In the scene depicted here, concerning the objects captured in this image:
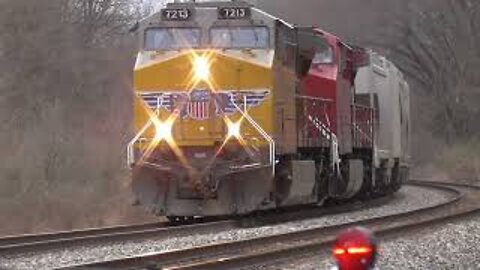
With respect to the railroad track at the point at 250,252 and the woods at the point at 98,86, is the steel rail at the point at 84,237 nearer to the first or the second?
the railroad track at the point at 250,252

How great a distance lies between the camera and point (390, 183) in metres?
26.5

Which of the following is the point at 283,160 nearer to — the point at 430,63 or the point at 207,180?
the point at 207,180

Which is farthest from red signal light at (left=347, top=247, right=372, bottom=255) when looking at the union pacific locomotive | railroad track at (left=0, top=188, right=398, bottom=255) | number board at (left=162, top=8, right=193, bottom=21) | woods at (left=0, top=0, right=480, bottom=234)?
woods at (left=0, top=0, right=480, bottom=234)

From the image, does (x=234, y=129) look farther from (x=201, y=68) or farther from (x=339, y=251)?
(x=339, y=251)

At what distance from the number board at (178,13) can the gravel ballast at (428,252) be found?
18.5 feet

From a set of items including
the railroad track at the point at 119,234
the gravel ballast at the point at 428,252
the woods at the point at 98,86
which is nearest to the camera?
the gravel ballast at the point at 428,252

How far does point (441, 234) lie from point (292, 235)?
Result: 8.62ft

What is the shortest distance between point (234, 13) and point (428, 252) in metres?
6.01

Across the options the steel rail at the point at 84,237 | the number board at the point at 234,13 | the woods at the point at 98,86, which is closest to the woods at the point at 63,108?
the woods at the point at 98,86

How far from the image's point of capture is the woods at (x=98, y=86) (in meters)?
23.5

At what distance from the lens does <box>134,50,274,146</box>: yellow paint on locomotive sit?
15.6 metres

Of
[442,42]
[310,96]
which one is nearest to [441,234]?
[310,96]

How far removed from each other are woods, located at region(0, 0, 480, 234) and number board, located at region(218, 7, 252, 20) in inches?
96.0

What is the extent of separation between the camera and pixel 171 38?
52.7 ft
